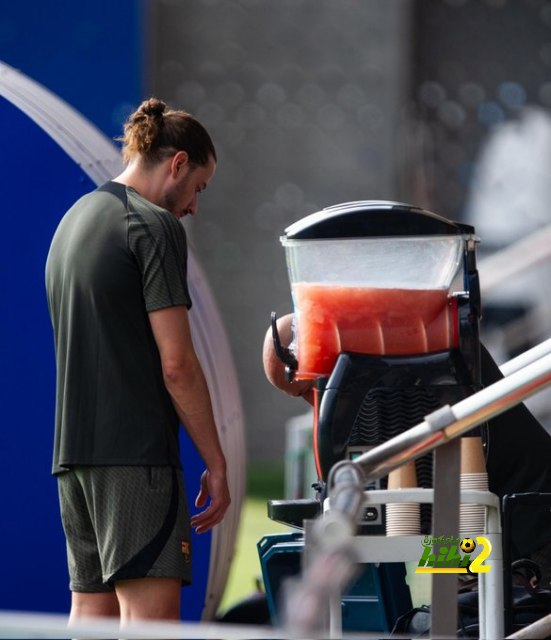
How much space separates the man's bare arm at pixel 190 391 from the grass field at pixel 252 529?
1.26 metres

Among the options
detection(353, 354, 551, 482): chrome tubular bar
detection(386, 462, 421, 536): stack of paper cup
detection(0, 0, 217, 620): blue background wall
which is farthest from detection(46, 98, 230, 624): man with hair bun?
detection(0, 0, 217, 620): blue background wall

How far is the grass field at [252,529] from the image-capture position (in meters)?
5.33

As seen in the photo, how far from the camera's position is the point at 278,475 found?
10.1m

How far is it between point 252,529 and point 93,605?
4799 mm

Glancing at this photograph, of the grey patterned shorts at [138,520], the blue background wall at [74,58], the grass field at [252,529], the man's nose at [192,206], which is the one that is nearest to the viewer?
the grey patterned shorts at [138,520]

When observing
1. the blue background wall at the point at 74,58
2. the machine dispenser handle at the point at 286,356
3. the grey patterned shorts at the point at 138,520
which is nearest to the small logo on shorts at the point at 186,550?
the grey patterned shorts at the point at 138,520

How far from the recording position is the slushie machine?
6.64 feet

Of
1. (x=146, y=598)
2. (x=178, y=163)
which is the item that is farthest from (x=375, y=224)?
(x=146, y=598)

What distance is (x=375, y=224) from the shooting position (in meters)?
2.07

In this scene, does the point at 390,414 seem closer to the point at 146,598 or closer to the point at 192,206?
the point at 146,598

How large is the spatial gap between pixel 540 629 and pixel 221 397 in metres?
1.97

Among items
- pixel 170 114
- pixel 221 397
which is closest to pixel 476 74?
pixel 221 397

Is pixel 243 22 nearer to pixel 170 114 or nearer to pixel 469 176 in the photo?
pixel 469 176
